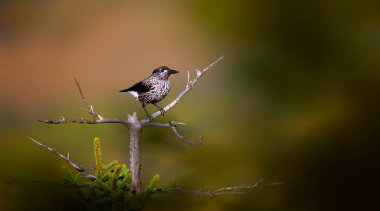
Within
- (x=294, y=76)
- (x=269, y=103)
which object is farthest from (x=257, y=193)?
(x=294, y=76)

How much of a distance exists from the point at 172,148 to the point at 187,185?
2.05 ft

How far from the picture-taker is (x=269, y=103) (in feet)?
27.7

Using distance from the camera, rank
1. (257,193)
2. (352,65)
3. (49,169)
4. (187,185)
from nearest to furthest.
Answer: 1. (49,169)
2. (187,185)
3. (257,193)
4. (352,65)

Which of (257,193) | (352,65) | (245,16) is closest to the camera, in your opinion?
(257,193)

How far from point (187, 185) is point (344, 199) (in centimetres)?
242

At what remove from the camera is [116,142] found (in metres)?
6.91

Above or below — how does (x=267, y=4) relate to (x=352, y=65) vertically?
above

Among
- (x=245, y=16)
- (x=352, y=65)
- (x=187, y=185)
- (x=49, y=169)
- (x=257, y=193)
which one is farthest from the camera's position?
(x=245, y=16)

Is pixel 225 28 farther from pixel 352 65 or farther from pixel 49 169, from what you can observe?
pixel 49 169

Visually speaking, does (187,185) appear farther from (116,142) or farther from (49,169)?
(49,169)

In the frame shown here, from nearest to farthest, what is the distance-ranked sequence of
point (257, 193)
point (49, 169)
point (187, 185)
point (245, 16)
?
point (49, 169)
point (187, 185)
point (257, 193)
point (245, 16)

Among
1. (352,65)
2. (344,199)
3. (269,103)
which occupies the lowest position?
(344,199)

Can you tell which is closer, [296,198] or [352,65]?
[296,198]

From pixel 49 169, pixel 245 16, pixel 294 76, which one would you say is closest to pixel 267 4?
pixel 245 16
